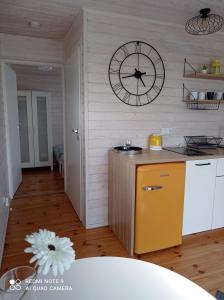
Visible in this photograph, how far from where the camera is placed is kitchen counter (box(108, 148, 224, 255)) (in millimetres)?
1991

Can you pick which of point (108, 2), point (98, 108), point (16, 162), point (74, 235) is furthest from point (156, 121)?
point (16, 162)

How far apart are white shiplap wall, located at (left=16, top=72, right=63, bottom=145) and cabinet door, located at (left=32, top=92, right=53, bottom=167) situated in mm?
357

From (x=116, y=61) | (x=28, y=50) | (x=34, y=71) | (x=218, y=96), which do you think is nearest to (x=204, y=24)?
(x=218, y=96)

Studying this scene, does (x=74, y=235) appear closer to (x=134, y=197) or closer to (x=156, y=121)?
(x=134, y=197)

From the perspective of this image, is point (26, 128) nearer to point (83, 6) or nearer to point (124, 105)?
point (124, 105)

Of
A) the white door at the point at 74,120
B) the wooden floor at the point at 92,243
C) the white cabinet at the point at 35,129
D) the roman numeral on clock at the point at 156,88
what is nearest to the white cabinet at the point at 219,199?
the wooden floor at the point at 92,243

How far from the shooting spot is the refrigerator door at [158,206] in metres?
A: 1.98

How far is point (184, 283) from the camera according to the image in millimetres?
884

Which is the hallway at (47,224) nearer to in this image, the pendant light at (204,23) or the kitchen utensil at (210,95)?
the kitchen utensil at (210,95)

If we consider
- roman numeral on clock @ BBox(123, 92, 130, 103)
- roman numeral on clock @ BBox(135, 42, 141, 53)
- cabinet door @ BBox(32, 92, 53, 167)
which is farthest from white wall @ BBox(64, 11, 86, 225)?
cabinet door @ BBox(32, 92, 53, 167)

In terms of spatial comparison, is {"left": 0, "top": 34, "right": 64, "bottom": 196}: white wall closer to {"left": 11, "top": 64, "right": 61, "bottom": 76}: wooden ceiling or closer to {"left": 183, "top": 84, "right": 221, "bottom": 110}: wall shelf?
{"left": 11, "top": 64, "right": 61, "bottom": 76}: wooden ceiling

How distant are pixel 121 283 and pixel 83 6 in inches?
92.4

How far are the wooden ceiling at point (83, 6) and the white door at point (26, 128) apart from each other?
2.31 metres

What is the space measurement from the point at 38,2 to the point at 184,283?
8.24ft
